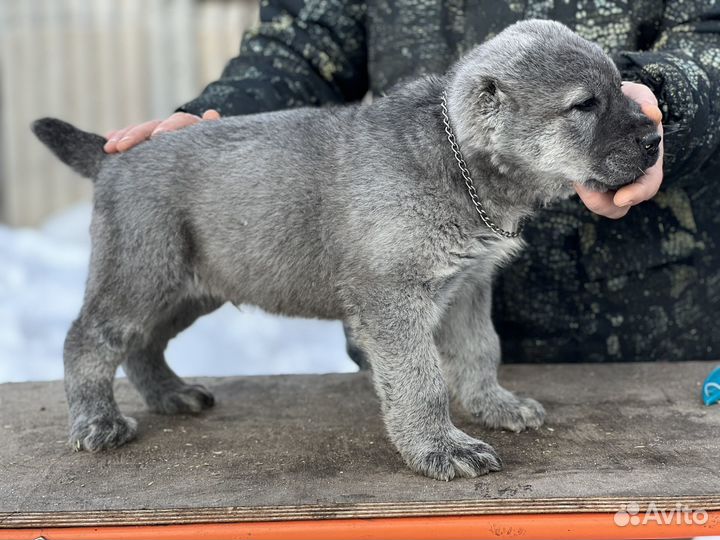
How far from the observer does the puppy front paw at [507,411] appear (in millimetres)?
3004

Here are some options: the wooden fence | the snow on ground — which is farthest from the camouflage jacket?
the wooden fence

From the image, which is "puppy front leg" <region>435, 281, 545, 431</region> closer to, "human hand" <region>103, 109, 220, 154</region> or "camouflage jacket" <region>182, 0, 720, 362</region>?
"camouflage jacket" <region>182, 0, 720, 362</region>

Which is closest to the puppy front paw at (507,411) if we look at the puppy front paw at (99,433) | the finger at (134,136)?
the puppy front paw at (99,433)

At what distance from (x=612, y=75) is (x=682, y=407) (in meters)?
1.20

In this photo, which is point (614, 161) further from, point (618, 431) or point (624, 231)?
point (624, 231)

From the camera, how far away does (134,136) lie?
316 cm

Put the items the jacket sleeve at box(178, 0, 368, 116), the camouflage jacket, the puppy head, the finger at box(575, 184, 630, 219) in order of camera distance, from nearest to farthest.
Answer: the puppy head, the finger at box(575, 184, 630, 219), the camouflage jacket, the jacket sleeve at box(178, 0, 368, 116)

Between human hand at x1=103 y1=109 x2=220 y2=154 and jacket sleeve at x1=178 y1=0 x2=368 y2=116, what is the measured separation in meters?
0.45

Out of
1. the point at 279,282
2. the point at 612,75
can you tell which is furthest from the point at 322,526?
the point at 612,75

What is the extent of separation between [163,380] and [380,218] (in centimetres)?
117

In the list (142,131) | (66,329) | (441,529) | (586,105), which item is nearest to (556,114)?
(586,105)

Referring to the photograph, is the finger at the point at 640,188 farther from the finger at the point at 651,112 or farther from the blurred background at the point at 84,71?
the blurred background at the point at 84,71

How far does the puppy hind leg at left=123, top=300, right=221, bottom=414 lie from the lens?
3326mm

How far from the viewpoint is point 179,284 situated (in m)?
3.09
